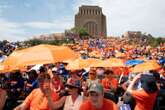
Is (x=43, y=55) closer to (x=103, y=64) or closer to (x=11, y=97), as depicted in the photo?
(x=11, y=97)

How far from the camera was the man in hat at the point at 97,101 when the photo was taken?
21.3 feet

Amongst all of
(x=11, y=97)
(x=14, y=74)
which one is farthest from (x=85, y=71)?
(x=11, y=97)

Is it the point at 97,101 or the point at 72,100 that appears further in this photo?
the point at 72,100

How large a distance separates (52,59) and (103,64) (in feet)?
26.2

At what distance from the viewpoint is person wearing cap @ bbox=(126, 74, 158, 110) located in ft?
28.0

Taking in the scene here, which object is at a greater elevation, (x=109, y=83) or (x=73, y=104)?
(x=73, y=104)

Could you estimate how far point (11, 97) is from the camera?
13.6 meters

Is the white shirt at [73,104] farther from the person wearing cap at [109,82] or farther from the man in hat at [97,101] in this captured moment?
the person wearing cap at [109,82]

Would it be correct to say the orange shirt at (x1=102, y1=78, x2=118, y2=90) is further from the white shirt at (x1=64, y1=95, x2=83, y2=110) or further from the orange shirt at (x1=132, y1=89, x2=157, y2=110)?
the white shirt at (x1=64, y1=95, x2=83, y2=110)

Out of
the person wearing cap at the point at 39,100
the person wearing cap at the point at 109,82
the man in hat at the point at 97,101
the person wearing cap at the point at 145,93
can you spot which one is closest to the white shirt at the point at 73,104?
the person wearing cap at the point at 39,100

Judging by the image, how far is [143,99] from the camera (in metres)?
8.55

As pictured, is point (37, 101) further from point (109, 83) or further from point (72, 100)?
point (109, 83)

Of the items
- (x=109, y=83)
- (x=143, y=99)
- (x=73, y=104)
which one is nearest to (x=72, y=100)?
(x=73, y=104)

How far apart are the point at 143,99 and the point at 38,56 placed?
2.23m
